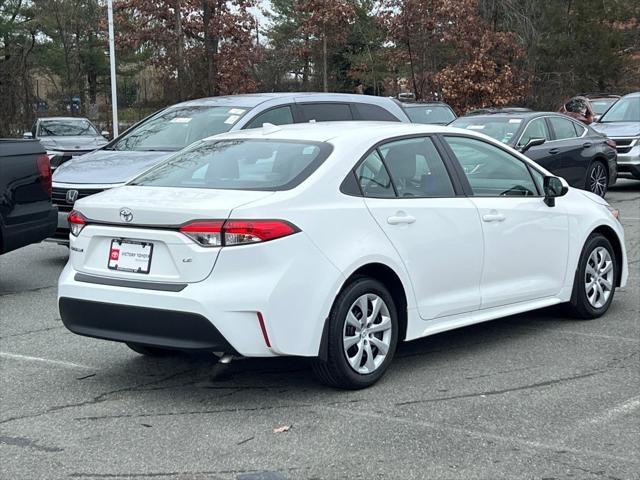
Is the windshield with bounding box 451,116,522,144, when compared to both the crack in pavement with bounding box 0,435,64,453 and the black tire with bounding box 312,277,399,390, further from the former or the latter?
the crack in pavement with bounding box 0,435,64,453

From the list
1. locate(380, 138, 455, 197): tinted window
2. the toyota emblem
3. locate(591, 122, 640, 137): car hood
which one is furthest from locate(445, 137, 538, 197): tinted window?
locate(591, 122, 640, 137): car hood

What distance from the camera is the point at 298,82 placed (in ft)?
146

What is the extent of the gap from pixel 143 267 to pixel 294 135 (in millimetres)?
1427

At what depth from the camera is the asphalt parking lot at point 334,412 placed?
4402 millimetres

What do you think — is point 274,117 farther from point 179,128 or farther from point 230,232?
point 230,232

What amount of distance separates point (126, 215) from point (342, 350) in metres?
1.45

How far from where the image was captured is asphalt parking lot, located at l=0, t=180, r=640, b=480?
440 centimetres

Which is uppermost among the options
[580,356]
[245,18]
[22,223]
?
[245,18]

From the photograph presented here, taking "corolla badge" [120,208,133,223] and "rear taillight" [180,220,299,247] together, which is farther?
"corolla badge" [120,208,133,223]

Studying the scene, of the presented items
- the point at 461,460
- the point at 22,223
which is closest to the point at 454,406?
the point at 461,460

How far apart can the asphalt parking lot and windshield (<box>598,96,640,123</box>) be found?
12176 mm

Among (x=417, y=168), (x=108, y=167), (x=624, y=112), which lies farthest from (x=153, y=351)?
(x=624, y=112)

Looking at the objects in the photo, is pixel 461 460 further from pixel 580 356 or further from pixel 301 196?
pixel 580 356

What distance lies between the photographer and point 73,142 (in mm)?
19422
